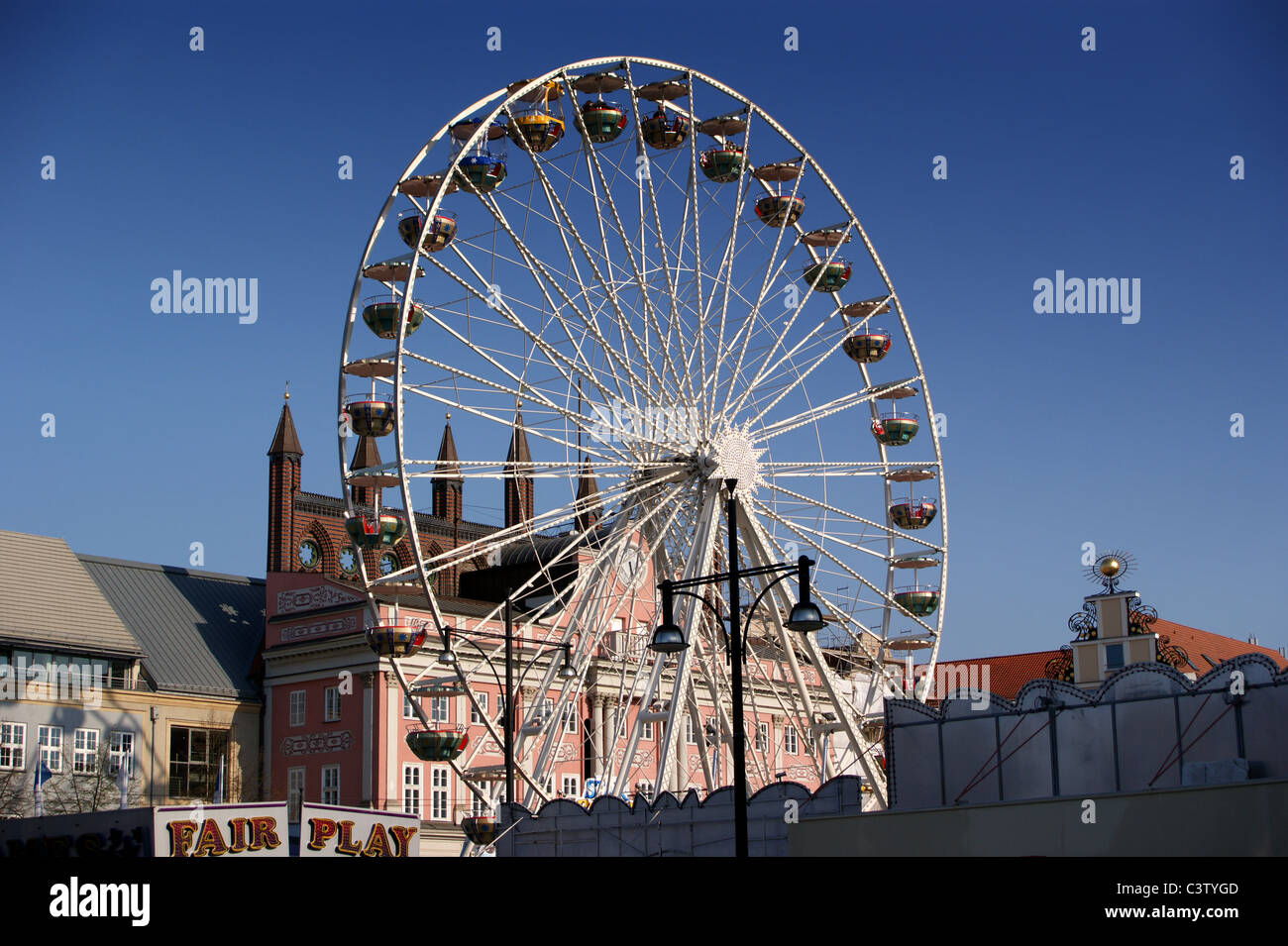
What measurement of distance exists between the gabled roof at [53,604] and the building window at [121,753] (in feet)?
10.8

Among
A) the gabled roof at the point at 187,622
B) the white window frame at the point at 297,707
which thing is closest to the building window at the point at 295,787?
the white window frame at the point at 297,707

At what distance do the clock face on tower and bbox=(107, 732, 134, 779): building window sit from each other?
26389mm

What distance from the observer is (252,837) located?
30.4 metres

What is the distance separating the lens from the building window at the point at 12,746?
61938mm

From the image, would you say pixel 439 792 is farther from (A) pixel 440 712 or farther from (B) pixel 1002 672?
(B) pixel 1002 672

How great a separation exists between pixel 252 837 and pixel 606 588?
58.2ft

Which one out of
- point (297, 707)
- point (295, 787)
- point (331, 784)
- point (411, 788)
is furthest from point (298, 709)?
point (411, 788)

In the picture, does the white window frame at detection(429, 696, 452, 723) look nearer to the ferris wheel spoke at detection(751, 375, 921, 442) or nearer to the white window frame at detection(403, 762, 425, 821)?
the white window frame at detection(403, 762, 425, 821)

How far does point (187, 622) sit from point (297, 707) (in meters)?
7.42

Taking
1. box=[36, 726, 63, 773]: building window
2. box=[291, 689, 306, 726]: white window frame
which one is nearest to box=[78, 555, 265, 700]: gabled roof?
box=[291, 689, 306, 726]: white window frame

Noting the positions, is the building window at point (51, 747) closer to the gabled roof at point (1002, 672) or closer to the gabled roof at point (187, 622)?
the gabled roof at point (187, 622)

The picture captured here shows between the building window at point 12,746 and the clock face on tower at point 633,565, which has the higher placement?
the clock face on tower at point 633,565

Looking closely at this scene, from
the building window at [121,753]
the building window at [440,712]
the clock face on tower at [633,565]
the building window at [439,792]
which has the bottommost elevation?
the building window at [439,792]

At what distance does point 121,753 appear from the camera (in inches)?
2552
